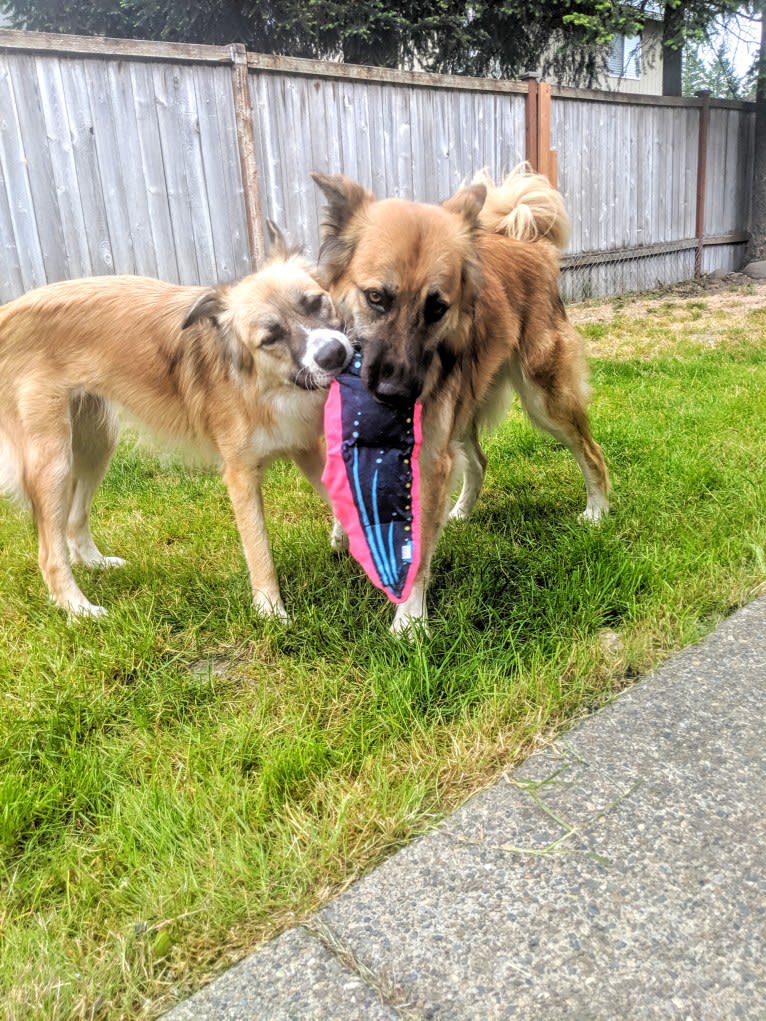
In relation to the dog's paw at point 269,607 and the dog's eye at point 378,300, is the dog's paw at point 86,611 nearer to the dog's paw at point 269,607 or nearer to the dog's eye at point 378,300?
the dog's paw at point 269,607

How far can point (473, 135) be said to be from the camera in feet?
26.5

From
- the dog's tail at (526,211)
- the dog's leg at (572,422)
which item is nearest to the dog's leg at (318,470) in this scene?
the dog's leg at (572,422)

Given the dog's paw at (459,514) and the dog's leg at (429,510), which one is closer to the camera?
the dog's leg at (429,510)

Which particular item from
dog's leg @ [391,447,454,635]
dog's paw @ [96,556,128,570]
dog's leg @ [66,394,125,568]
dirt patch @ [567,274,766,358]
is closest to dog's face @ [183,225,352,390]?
dog's leg @ [391,447,454,635]

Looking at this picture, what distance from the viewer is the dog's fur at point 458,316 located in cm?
234

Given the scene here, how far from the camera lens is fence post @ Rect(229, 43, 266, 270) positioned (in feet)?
20.3

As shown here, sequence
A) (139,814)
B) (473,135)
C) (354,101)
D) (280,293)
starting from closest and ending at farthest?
(139,814) → (280,293) → (354,101) → (473,135)

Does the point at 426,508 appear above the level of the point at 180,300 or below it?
below

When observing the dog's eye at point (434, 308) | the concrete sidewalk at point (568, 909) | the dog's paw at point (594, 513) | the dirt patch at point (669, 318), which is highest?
the dog's eye at point (434, 308)

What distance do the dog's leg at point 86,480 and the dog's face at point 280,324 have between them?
84 cm

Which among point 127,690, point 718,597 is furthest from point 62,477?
point 718,597

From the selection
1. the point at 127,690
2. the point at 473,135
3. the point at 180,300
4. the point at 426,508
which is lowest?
the point at 127,690

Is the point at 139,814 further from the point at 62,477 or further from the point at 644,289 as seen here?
the point at 644,289

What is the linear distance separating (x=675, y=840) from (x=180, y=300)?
2500 millimetres
